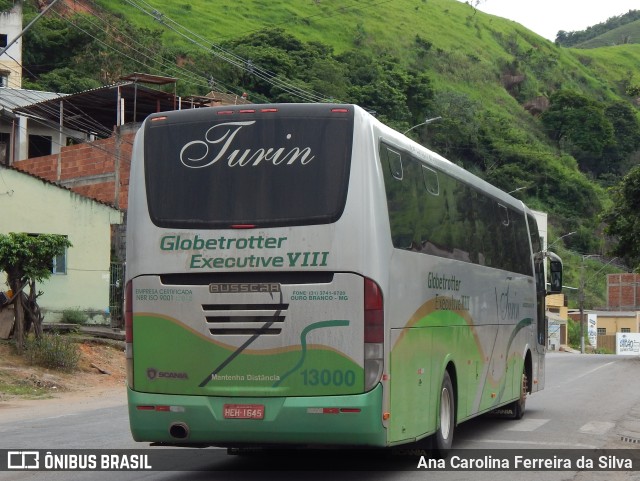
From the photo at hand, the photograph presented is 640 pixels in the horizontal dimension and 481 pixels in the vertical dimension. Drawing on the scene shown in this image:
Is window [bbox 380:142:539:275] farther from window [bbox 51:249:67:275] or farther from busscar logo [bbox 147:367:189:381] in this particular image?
window [bbox 51:249:67:275]

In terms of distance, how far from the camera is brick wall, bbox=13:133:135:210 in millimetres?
38688

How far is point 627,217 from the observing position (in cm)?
4394

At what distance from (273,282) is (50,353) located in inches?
631

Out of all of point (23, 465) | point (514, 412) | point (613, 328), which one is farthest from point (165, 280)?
point (613, 328)

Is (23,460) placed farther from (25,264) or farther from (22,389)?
(25,264)

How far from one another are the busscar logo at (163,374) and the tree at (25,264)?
1449 cm

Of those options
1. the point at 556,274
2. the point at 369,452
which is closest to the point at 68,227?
the point at 556,274

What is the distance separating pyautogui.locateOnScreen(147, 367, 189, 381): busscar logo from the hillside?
1521 inches

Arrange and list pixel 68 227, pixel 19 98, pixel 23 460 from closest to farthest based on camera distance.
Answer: pixel 23 460 < pixel 68 227 < pixel 19 98

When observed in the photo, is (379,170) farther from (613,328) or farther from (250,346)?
(613,328)

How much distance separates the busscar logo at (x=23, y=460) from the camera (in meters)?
10.7

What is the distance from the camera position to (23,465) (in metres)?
10.8

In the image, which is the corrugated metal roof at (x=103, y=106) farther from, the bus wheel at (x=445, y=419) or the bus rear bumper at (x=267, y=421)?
the bus rear bumper at (x=267, y=421)

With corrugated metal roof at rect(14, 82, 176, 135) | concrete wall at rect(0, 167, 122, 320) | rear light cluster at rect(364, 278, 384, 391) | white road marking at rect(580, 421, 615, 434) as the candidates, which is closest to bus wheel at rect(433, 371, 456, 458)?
rear light cluster at rect(364, 278, 384, 391)
